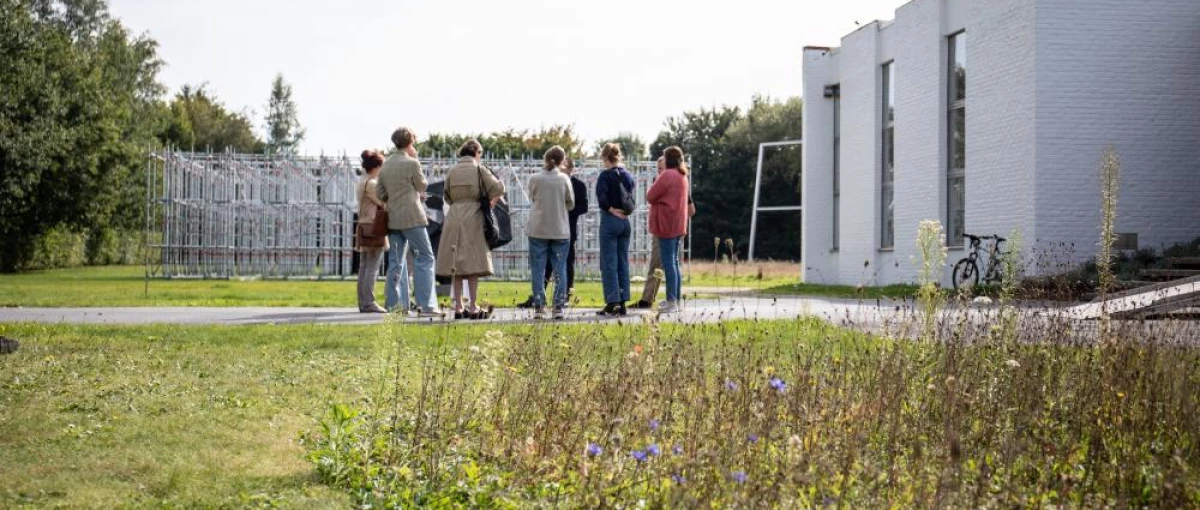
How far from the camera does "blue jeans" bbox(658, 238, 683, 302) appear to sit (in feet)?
49.3

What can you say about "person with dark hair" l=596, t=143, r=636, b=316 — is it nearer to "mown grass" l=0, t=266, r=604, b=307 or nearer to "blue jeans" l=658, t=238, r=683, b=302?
"blue jeans" l=658, t=238, r=683, b=302

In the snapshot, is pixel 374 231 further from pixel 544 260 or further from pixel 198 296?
pixel 198 296

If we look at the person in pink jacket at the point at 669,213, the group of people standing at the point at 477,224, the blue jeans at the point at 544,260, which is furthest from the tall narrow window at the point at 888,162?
the blue jeans at the point at 544,260

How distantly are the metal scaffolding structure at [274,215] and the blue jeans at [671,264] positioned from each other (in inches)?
631

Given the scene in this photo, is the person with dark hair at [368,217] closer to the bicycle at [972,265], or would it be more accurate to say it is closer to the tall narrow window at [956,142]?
the bicycle at [972,265]

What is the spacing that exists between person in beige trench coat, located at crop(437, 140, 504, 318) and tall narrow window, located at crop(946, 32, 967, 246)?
13.7 metres

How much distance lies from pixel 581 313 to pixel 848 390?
8682 millimetres

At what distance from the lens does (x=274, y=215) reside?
31781mm

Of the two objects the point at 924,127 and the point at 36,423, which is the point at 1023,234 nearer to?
the point at 924,127

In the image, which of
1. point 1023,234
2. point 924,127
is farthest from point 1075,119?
point 924,127

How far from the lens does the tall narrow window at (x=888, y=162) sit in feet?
94.2

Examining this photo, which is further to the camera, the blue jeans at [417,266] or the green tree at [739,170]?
the green tree at [739,170]

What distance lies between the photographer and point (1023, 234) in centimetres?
2209

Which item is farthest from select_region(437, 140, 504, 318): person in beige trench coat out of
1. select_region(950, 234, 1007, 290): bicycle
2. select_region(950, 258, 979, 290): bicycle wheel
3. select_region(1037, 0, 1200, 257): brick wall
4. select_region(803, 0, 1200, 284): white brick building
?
select_region(1037, 0, 1200, 257): brick wall
